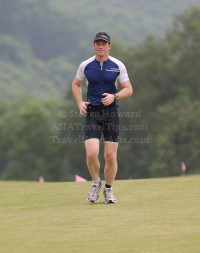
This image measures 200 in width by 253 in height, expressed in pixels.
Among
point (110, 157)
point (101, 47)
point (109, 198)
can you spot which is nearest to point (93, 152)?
point (110, 157)

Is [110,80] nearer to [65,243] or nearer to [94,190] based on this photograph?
[94,190]

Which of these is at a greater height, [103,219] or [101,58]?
[101,58]

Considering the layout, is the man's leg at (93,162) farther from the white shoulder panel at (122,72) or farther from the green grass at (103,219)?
the white shoulder panel at (122,72)

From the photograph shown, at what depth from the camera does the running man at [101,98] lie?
9344mm

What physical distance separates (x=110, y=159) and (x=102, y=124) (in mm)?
532

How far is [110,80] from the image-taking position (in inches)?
368

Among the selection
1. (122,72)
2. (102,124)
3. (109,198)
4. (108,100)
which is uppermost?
(122,72)

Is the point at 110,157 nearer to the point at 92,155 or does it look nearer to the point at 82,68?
the point at 92,155

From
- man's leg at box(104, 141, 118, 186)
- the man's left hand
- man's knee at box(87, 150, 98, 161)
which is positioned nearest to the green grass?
man's leg at box(104, 141, 118, 186)

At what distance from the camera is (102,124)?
31.4ft

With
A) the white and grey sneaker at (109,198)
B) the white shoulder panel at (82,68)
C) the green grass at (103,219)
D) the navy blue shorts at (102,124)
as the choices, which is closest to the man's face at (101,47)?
the white shoulder panel at (82,68)

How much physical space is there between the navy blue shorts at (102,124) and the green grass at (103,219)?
3.18 feet

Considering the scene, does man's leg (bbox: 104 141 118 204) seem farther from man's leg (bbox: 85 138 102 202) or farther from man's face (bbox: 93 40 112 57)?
man's face (bbox: 93 40 112 57)

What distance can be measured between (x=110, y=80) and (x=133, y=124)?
59813mm
